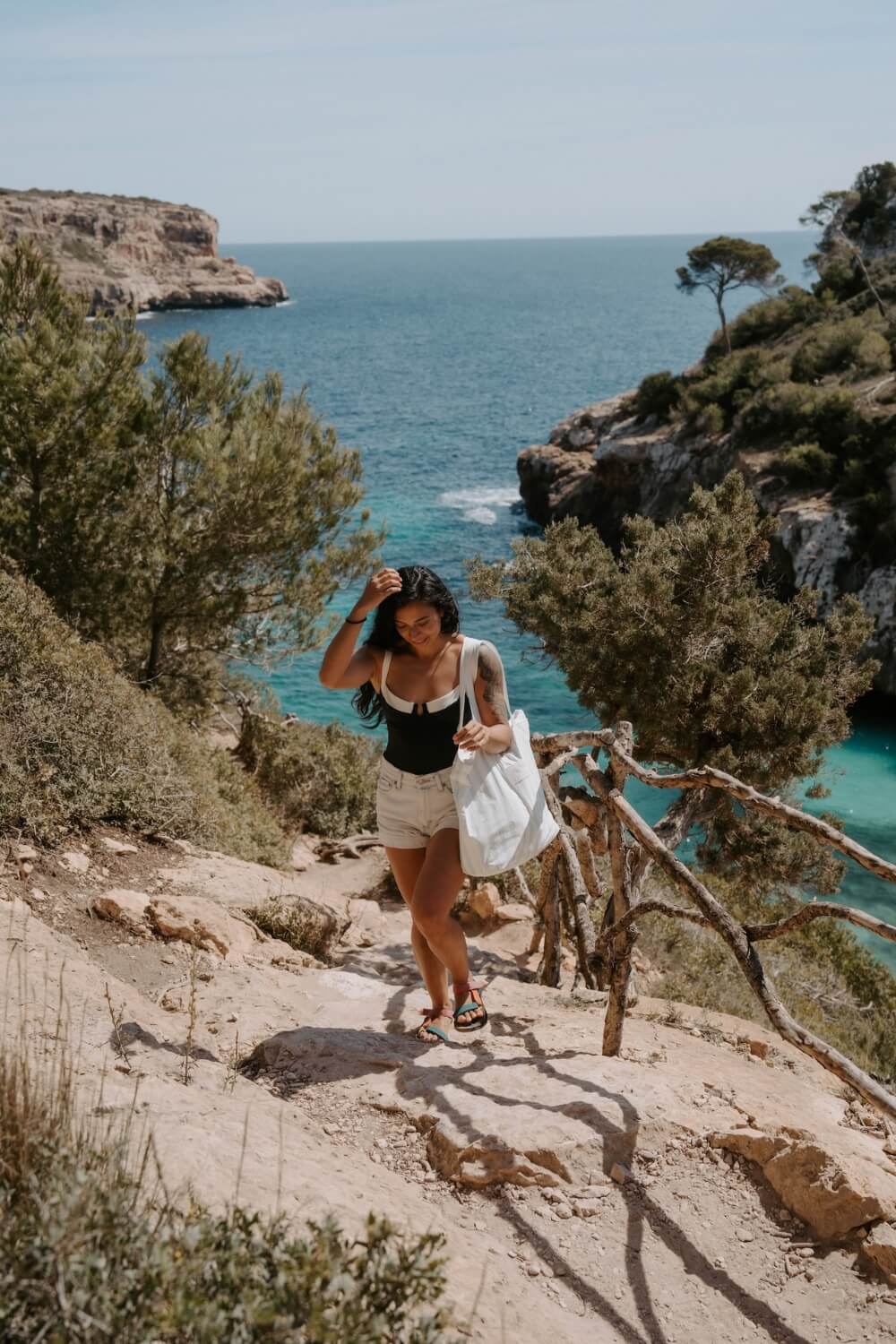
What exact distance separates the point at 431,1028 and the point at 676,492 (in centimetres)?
3241

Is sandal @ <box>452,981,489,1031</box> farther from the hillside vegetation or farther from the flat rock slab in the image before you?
the hillside vegetation

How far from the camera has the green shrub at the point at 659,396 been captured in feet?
134

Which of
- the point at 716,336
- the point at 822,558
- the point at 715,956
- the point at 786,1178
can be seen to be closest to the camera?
the point at 786,1178

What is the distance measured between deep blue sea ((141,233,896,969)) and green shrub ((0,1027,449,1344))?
1084cm

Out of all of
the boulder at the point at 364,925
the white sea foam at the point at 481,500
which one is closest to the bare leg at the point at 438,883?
the boulder at the point at 364,925

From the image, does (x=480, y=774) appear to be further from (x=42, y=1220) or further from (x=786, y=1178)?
(x=42, y=1220)

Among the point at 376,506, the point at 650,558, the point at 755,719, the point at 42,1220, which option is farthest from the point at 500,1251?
the point at 376,506

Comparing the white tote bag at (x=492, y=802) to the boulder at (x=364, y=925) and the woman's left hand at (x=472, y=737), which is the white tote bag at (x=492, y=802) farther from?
the boulder at (x=364, y=925)

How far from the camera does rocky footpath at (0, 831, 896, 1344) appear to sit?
3383mm

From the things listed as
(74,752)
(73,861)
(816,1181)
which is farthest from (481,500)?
(816,1181)

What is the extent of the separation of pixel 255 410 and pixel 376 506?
32924 millimetres

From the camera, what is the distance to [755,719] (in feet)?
35.0

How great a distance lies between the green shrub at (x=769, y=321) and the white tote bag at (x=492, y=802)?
138ft

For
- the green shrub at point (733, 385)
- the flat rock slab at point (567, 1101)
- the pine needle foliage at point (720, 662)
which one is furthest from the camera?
the green shrub at point (733, 385)
